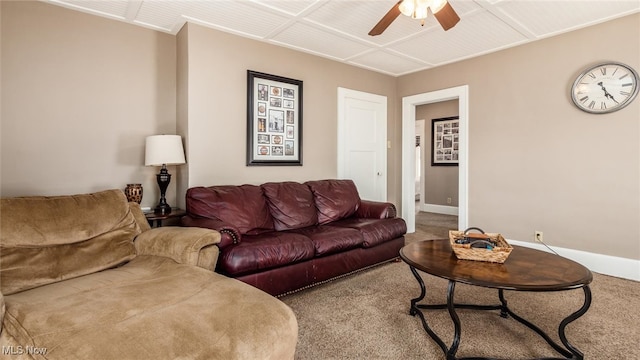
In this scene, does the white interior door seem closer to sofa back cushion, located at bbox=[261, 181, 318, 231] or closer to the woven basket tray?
sofa back cushion, located at bbox=[261, 181, 318, 231]

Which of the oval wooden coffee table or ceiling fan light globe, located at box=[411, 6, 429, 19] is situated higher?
ceiling fan light globe, located at box=[411, 6, 429, 19]

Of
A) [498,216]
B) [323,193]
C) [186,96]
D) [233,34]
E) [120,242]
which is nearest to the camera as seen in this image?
[120,242]

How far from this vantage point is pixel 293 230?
3.04 metres

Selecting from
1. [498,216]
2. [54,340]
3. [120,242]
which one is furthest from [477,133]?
[54,340]

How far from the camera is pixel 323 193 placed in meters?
3.54

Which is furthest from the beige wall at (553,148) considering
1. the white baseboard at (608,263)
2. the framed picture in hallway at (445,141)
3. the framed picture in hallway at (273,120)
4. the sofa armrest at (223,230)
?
the sofa armrest at (223,230)

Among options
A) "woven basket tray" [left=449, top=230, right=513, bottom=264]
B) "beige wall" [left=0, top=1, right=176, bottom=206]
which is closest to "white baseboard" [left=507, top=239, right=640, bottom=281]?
"woven basket tray" [left=449, top=230, right=513, bottom=264]

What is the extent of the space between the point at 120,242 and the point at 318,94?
2.78 metres

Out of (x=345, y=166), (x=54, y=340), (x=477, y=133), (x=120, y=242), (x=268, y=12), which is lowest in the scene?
(x=54, y=340)

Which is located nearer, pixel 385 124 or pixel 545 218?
pixel 545 218

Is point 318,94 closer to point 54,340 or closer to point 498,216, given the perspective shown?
point 498,216

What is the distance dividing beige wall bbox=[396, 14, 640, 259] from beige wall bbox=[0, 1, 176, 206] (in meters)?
3.66

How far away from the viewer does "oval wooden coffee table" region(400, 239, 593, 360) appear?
5.08 feet

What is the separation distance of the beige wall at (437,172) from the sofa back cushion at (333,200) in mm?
3937
